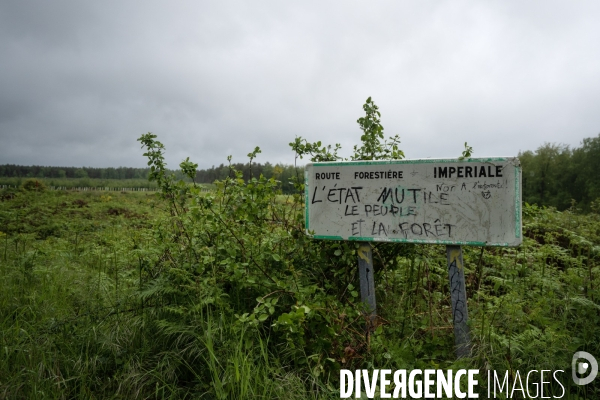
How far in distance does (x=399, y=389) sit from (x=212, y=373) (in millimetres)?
1318

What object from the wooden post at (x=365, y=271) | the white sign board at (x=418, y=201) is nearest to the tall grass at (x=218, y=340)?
the wooden post at (x=365, y=271)

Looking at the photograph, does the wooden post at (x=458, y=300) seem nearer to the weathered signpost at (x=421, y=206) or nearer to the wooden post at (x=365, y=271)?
the weathered signpost at (x=421, y=206)

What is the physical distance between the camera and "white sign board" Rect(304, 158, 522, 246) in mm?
2941

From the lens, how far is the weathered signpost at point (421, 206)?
2.95 metres

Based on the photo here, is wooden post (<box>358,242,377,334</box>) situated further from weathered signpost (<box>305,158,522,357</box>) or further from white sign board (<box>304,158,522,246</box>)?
white sign board (<box>304,158,522,246</box>)

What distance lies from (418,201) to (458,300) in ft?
2.91

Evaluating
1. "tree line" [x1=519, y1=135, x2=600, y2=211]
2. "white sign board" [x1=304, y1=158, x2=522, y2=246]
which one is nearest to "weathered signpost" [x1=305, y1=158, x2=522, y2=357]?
"white sign board" [x1=304, y1=158, x2=522, y2=246]

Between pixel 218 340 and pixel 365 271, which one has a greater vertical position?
pixel 365 271

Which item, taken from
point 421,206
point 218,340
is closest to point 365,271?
point 421,206

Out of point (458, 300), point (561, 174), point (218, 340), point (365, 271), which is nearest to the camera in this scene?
point (218, 340)

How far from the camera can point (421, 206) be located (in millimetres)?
3160

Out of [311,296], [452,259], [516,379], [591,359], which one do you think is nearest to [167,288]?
[311,296]

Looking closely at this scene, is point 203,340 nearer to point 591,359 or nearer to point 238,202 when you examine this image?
point 238,202

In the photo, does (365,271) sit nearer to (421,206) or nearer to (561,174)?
(421,206)
